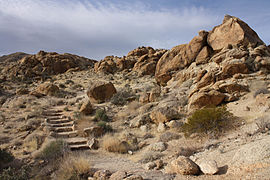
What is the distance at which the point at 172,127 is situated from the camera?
763cm

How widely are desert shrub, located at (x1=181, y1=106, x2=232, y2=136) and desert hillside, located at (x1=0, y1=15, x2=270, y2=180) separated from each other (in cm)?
4

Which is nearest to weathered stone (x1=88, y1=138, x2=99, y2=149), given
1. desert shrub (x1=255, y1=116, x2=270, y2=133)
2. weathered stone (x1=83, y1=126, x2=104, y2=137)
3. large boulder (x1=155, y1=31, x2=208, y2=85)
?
weathered stone (x1=83, y1=126, x2=104, y2=137)

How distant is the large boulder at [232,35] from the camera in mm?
12984

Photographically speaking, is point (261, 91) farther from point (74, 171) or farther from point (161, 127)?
point (74, 171)

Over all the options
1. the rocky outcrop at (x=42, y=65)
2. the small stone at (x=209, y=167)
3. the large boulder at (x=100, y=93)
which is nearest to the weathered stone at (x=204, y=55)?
the large boulder at (x=100, y=93)

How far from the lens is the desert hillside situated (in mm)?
4012

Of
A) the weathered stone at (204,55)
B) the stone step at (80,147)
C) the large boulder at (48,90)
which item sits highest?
the weathered stone at (204,55)

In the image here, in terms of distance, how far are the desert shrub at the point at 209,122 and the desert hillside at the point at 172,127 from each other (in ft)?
0.12

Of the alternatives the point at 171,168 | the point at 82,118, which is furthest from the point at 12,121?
the point at 171,168

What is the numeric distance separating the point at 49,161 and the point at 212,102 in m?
→ 7.24

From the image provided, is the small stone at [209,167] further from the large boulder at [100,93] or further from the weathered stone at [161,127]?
the large boulder at [100,93]

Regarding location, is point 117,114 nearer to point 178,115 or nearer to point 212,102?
point 178,115

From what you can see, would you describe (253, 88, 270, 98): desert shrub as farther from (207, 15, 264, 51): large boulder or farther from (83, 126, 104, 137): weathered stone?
(83, 126, 104, 137): weathered stone

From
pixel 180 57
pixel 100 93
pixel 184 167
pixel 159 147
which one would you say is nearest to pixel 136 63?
pixel 180 57
